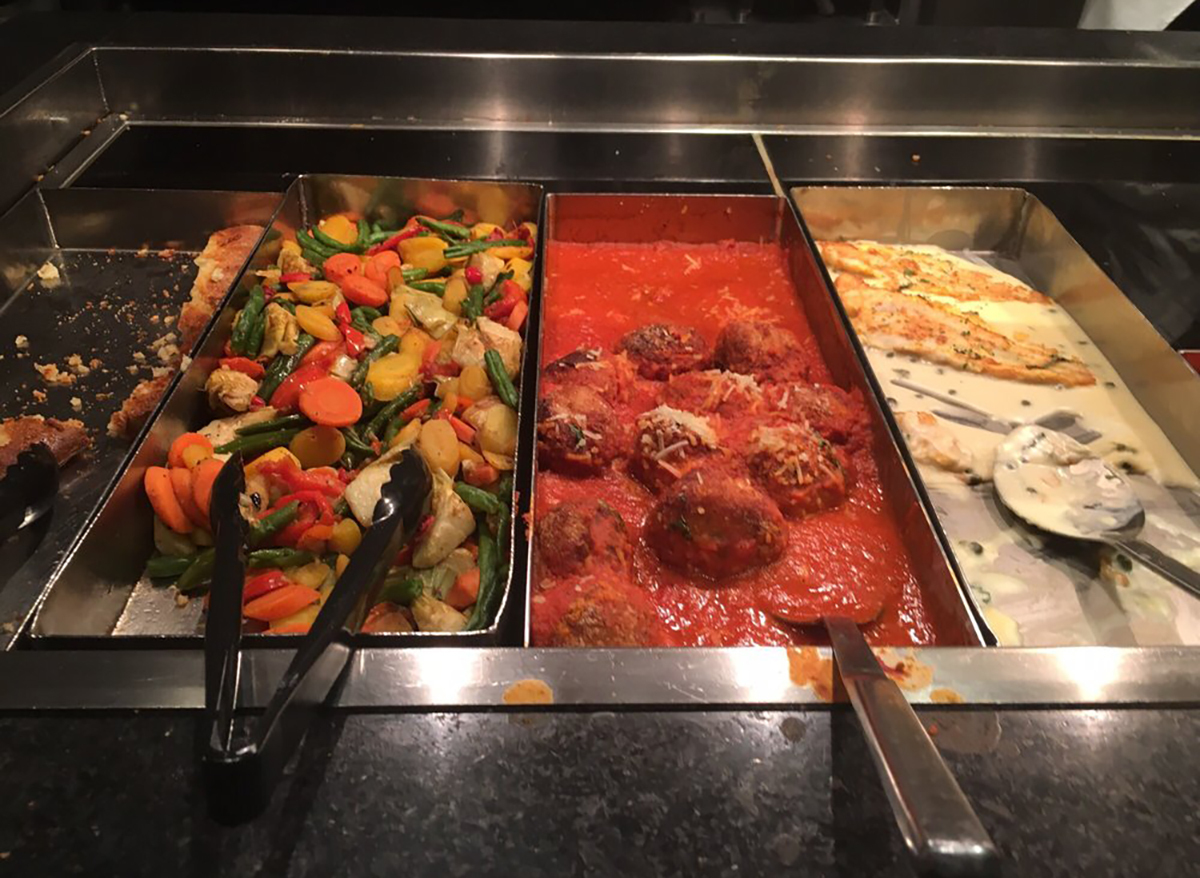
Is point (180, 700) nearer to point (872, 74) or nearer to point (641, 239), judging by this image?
point (641, 239)

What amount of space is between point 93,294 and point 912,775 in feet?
8.50

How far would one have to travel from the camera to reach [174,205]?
2803 millimetres

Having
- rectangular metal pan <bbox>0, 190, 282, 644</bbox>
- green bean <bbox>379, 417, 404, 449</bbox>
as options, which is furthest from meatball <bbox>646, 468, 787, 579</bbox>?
rectangular metal pan <bbox>0, 190, 282, 644</bbox>

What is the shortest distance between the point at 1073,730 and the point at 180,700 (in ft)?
4.37

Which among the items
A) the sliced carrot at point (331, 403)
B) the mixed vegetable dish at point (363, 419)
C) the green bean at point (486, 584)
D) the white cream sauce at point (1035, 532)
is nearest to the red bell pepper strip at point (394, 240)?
the mixed vegetable dish at point (363, 419)

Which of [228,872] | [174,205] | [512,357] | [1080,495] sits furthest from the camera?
[174,205]

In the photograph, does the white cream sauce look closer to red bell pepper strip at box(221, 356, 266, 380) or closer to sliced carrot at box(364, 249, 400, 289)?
sliced carrot at box(364, 249, 400, 289)

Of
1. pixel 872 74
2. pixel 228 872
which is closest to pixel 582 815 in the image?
pixel 228 872

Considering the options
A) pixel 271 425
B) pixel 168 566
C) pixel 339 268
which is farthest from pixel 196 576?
pixel 339 268

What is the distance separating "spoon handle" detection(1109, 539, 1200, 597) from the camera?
184cm

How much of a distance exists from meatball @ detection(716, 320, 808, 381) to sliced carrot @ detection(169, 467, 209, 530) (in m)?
1.40

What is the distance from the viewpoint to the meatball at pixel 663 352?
2.50 m

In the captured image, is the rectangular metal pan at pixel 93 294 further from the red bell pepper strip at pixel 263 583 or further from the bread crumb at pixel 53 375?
the red bell pepper strip at pixel 263 583

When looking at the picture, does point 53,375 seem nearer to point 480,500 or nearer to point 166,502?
point 166,502
